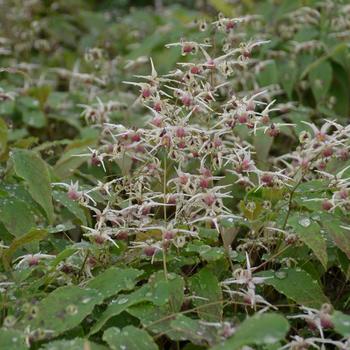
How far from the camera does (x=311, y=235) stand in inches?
72.0

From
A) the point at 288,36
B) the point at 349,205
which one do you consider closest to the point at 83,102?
the point at 288,36

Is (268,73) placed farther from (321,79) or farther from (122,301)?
(122,301)

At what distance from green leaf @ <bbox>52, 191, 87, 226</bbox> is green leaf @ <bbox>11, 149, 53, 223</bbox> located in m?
0.06

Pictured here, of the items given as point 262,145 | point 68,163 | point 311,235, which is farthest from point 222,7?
point 311,235

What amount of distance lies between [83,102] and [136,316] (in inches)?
73.7

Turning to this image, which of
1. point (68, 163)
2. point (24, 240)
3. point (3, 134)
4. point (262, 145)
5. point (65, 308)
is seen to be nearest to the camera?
point (65, 308)

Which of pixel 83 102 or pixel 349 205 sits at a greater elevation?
pixel 349 205

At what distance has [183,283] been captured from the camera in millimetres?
1815

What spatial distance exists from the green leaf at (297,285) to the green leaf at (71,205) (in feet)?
1.65

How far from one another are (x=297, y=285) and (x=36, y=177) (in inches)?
28.0

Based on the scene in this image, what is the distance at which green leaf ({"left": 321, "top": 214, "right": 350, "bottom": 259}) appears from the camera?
1.85 m

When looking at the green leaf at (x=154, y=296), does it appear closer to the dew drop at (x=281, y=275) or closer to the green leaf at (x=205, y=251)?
the green leaf at (x=205, y=251)

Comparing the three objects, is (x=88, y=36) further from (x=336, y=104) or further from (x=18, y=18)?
(x=336, y=104)

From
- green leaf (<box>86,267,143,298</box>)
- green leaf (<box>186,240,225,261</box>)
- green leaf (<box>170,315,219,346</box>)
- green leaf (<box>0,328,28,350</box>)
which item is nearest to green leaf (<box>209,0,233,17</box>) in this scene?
green leaf (<box>186,240,225,261</box>)
